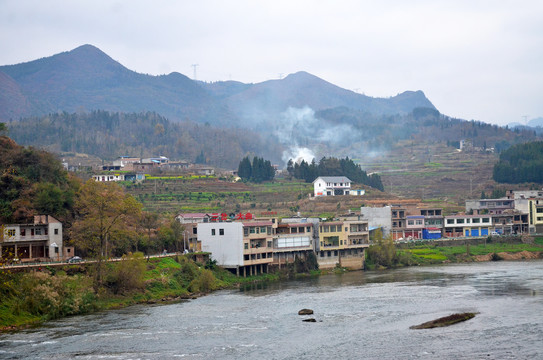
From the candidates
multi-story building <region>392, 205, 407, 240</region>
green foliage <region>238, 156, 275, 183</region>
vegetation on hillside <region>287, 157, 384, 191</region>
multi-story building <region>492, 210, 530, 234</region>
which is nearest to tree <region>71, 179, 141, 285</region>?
multi-story building <region>392, 205, 407, 240</region>

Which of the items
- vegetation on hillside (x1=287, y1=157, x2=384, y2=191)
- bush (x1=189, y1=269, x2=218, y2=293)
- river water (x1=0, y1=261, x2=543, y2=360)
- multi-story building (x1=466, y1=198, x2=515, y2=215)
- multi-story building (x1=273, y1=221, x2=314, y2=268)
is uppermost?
vegetation on hillside (x1=287, y1=157, x2=384, y2=191)

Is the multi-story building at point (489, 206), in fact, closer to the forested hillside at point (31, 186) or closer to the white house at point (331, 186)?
the white house at point (331, 186)

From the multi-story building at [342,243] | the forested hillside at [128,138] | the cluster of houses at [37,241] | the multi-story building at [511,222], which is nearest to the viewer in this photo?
the cluster of houses at [37,241]

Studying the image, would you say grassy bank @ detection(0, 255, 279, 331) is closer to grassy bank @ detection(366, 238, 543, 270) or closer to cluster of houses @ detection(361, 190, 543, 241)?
grassy bank @ detection(366, 238, 543, 270)

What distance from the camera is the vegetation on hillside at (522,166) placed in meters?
115

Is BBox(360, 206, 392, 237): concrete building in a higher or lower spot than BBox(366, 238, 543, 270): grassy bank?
higher

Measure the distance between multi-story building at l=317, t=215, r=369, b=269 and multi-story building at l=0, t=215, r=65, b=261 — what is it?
23009 millimetres

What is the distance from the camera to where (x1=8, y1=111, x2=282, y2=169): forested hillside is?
161750 mm

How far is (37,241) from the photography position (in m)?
50.6

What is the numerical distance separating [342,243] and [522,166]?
60.9 metres

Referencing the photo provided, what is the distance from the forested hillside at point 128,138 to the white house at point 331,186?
6190 centimetres

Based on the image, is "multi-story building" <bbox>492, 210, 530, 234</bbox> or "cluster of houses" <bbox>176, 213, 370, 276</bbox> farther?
"multi-story building" <bbox>492, 210, 530, 234</bbox>

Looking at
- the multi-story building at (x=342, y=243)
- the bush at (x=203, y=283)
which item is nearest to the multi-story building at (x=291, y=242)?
the multi-story building at (x=342, y=243)

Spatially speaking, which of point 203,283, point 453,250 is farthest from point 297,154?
point 203,283
